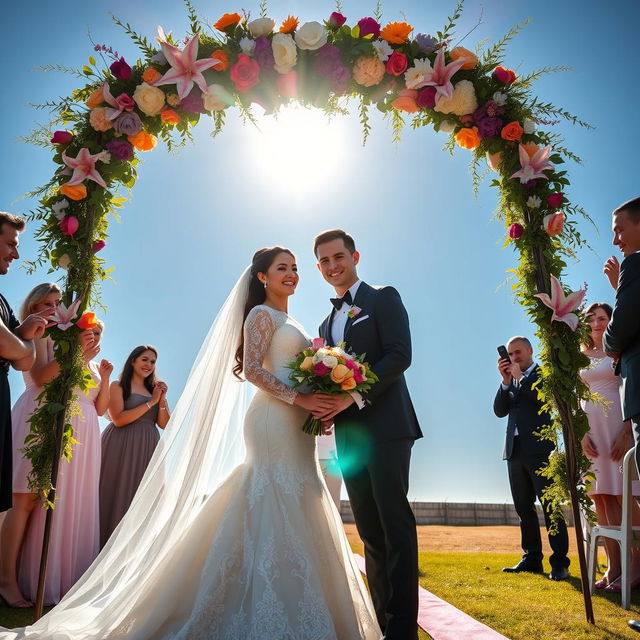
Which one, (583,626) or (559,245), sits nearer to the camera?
(583,626)

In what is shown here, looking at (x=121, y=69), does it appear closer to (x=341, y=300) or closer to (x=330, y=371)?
(x=341, y=300)

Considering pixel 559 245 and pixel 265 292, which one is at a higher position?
pixel 559 245

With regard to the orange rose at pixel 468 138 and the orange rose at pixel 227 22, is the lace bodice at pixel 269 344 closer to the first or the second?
the orange rose at pixel 468 138

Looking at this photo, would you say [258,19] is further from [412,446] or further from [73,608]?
[73,608]

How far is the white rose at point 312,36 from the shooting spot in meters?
5.09

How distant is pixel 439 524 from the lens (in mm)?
17109

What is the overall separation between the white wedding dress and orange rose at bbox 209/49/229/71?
7.94 ft

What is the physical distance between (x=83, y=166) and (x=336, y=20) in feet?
8.85

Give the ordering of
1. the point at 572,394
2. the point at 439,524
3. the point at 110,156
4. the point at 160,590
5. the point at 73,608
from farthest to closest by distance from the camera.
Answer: the point at 439,524 < the point at 110,156 < the point at 572,394 < the point at 73,608 < the point at 160,590

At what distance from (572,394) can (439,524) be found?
1364 centimetres

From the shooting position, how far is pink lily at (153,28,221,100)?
199 inches

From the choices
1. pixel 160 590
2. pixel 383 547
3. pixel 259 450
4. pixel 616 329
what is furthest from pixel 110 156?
pixel 616 329

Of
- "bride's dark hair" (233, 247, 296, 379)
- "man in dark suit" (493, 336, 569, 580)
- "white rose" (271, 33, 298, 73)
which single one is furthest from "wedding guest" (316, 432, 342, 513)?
"white rose" (271, 33, 298, 73)

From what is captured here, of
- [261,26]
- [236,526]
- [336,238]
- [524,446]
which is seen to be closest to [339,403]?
[236,526]
